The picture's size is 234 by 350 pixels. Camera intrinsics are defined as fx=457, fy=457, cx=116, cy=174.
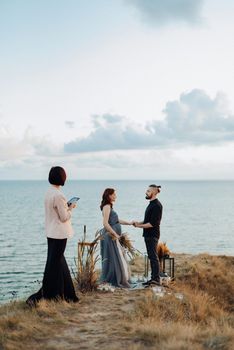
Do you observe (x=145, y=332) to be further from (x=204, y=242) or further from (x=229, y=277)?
(x=204, y=242)

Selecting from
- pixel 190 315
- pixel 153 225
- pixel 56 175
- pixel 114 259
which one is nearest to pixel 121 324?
pixel 190 315

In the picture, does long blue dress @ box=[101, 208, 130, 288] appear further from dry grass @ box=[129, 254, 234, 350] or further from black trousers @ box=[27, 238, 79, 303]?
black trousers @ box=[27, 238, 79, 303]

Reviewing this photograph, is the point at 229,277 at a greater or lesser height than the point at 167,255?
lesser

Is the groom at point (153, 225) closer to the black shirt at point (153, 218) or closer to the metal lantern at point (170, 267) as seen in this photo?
the black shirt at point (153, 218)

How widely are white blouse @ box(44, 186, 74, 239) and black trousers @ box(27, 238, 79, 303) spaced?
0.51 feet

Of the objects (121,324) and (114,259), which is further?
(114,259)

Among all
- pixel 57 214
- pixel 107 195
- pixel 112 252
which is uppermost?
pixel 107 195

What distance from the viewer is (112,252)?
11.0 metres

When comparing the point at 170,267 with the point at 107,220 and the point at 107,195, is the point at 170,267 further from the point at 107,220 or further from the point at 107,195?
the point at 107,195

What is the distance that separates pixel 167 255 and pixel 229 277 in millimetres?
3520

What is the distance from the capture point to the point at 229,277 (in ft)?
47.2

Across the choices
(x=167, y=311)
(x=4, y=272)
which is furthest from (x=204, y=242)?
(x=167, y=311)

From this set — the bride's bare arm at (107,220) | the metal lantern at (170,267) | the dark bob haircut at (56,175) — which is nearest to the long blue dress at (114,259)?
the bride's bare arm at (107,220)

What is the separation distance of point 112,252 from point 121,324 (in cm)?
333
